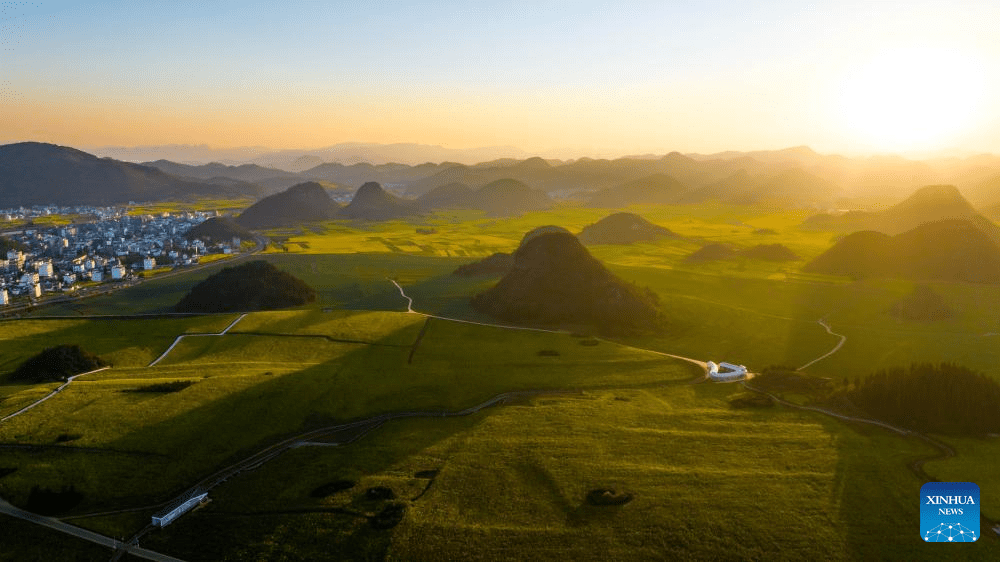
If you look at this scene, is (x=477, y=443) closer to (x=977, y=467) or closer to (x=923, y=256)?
(x=977, y=467)

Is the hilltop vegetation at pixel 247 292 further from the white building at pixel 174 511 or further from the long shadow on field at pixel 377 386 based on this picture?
the white building at pixel 174 511

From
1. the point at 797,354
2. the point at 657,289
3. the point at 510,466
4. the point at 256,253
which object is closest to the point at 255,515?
the point at 510,466

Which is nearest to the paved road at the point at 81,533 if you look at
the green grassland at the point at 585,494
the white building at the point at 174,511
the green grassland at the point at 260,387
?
the green grassland at the point at 585,494

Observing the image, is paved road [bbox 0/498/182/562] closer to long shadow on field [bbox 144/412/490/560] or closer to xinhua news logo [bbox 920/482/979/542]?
long shadow on field [bbox 144/412/490/560]

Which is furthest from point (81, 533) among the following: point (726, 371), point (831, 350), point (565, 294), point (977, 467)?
point (831, 350)

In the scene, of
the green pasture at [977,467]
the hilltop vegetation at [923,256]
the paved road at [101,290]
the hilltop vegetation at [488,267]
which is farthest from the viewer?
the hilltop vegetation at [488,267]

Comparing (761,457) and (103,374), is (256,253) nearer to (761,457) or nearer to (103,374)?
(103,374)
